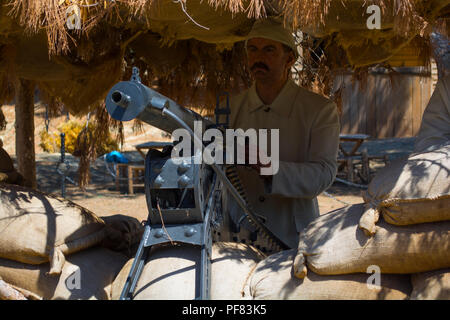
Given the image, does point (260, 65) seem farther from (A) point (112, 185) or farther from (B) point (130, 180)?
(A) point (112, 185)

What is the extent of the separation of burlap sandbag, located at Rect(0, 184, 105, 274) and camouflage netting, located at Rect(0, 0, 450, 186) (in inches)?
24.4

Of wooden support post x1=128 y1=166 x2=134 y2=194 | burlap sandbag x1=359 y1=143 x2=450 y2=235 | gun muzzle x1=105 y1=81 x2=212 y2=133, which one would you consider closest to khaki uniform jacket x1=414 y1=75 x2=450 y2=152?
burlap sandbag x1=359 y1=143 x2=450 y2=235

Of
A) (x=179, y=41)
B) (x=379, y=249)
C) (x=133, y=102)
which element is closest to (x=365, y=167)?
(x=179, y=41)

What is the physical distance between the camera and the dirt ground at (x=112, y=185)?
696 cm

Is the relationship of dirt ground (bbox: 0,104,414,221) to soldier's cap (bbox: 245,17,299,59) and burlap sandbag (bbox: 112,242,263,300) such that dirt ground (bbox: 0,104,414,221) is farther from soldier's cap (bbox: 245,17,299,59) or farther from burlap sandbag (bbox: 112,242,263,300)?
burlap sandbag (bbox: 112,242,263,300)

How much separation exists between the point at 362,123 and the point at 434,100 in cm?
1055

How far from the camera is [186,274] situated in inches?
69.7

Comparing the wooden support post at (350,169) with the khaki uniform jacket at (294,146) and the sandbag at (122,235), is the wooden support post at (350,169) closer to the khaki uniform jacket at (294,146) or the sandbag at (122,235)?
the khaki uniform jacket at (294,146)

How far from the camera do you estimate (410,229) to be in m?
1.74

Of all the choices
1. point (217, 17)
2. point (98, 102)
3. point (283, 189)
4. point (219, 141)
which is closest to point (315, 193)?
point (283, 189)

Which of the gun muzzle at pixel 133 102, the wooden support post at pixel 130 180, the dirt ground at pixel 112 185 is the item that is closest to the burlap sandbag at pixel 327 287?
the gun muzzle at pixel 133 102

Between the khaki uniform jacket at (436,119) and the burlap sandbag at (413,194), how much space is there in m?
0.20
